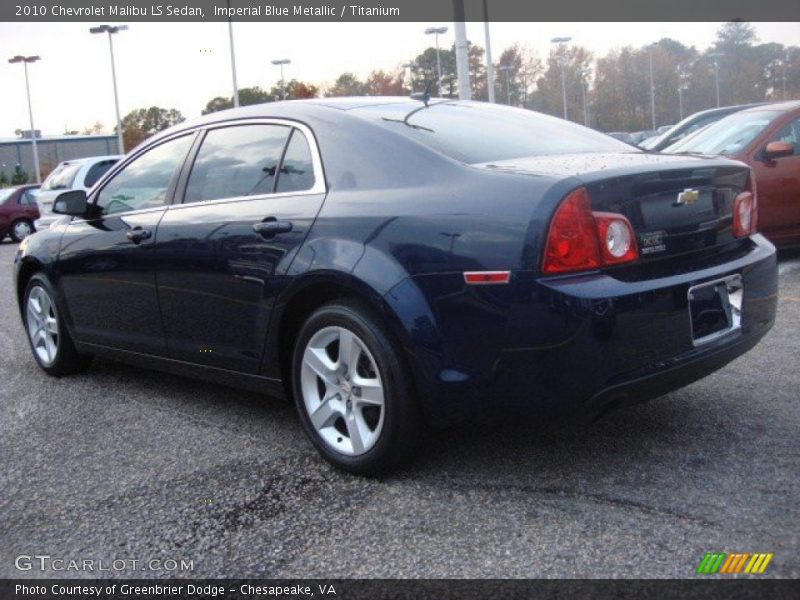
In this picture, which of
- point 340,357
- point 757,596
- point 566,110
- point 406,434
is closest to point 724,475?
point 757,596

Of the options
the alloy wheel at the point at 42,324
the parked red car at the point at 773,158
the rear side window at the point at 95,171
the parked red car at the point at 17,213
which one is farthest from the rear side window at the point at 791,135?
the parked red car at the point at 17,213

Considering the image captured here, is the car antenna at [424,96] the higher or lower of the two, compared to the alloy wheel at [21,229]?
higher

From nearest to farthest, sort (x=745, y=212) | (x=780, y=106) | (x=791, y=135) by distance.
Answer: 1. (x=745, y=212)
2. (x=791, y=135)
3. (x=780, y=106)

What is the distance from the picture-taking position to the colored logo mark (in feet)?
8.60

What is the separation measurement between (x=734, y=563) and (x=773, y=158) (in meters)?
6.30

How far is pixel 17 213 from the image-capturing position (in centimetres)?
2367

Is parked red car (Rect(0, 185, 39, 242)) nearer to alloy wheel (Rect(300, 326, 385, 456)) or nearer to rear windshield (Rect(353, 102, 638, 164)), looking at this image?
rear windshield (Rect(353, 102, 638, 164))

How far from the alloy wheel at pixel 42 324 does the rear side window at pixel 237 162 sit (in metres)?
1.69

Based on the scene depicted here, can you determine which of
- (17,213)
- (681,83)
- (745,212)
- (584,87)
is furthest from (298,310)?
(681,83)

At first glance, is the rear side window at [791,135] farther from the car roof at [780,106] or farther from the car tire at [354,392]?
the car tire at [354,392]

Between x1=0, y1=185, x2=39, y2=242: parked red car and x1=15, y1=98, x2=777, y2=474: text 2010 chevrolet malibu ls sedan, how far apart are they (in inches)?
811

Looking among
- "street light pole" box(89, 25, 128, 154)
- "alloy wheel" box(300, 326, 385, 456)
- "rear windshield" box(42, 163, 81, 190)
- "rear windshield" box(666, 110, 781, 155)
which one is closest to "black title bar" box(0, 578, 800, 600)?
"alloy wheel" box(300, 326, 385, 456)

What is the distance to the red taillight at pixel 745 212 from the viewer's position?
3724 mm

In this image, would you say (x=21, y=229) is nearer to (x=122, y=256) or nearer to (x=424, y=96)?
(x=122, y=256)
